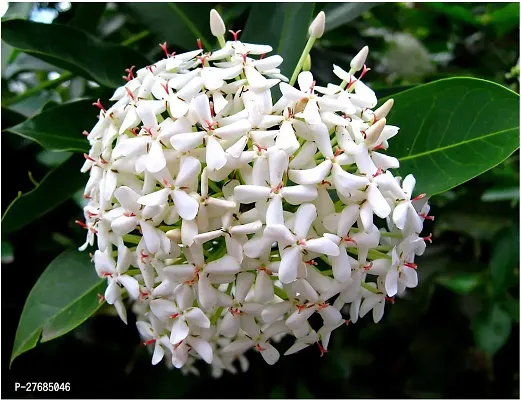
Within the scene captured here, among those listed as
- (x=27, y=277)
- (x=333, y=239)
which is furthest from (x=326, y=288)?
(x=27, y=277)

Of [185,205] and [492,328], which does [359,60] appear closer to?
[185,205]

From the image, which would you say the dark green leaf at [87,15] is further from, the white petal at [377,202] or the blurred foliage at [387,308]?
the white petal at [377,202]

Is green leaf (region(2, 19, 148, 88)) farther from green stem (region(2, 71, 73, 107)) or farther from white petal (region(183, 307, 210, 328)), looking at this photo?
white petal (region(183, 307, 210, 328))

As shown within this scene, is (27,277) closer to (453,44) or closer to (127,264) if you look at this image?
(127,264)

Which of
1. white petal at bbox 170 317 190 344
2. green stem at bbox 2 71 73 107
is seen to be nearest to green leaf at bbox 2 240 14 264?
green stem at bbox 2 71 73 107

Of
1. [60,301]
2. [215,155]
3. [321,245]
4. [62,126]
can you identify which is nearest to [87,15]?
[62,126]

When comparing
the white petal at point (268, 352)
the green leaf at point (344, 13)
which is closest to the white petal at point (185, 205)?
the white petal at point (268, 352)
